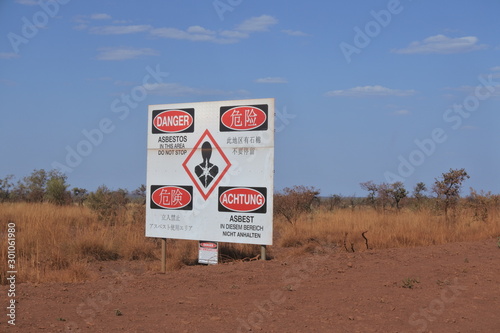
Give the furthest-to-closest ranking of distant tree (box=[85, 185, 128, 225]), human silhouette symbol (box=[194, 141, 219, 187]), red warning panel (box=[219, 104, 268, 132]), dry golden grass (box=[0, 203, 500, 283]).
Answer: distant tree (box=[85, 185, 128, 225])
human silhouette symbol (box=[194, 141, 219, 187])
dry golden grass (box=[0, 203, 500, 283])
red warning panel (box=[219, 104, 268, 132])

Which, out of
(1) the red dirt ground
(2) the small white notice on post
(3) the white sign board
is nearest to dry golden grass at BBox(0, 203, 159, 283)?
(1) the red dirt ground

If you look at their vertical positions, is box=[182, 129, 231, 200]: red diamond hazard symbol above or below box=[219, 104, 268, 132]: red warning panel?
below

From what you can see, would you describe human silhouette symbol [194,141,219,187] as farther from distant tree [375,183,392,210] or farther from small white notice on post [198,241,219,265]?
distant tree [375,183,392,210]

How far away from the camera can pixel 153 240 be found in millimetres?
16047

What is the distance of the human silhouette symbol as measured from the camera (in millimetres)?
11930

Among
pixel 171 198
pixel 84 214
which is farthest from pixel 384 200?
pixel 171 198

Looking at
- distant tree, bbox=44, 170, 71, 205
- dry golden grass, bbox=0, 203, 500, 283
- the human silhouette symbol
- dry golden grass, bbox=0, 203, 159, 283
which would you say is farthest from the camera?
distant tree, bbox=44, 170, 71, 205

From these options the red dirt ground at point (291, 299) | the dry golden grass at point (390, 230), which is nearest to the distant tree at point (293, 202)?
the dry golden grass at point (390, 230)

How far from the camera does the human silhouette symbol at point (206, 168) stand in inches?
470

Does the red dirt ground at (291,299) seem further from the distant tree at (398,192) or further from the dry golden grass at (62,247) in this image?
the distant tree at (398,192)

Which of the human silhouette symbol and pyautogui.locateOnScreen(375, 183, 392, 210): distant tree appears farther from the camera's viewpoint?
pyautogui.locateOnScreen(375, 183, 392, 210): distant tree

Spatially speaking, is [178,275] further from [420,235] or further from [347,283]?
[420,235]

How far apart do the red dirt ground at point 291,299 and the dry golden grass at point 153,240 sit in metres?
2.20

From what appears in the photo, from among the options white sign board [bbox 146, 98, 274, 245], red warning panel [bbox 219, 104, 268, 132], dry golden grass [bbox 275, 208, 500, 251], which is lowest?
dry golden grass [bbox 275, 208, 500, 251]
